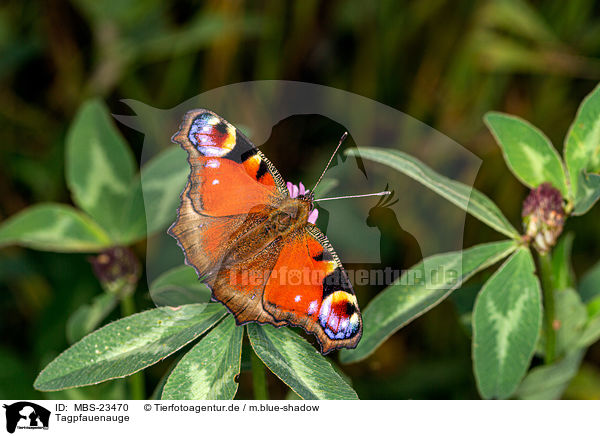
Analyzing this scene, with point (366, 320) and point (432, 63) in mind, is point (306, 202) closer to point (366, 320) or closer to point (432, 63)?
point (366, 320)

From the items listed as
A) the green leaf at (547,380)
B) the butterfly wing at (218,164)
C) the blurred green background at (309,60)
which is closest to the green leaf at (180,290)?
the butterfly wing at (218,164)

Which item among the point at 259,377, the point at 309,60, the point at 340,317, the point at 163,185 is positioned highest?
the point at 309,60

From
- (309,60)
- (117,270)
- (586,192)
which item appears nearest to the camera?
(586,192)

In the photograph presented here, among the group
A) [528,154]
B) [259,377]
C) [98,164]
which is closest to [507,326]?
[528,154]

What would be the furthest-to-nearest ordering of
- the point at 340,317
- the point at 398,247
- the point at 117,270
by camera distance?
the point at 398,247 → the point at 117,270 → the point at 340,317

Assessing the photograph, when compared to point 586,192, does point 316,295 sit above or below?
below

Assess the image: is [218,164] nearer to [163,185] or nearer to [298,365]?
[163,185]
